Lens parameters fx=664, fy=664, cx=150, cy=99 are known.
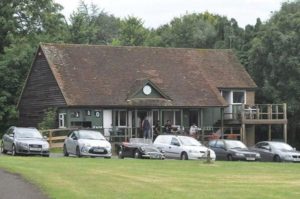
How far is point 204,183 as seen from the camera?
749 inches

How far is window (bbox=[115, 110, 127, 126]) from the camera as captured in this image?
49125 mm

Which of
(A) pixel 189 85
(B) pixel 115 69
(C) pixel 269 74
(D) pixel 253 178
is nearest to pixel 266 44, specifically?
(C) pixel 269 74

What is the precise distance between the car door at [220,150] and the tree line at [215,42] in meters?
19.1

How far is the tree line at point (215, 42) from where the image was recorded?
56281mm

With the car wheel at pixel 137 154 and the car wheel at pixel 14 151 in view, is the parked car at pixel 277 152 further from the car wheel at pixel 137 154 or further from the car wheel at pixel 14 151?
the car wheel at pixel 14 151

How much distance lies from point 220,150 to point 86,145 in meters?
9.03

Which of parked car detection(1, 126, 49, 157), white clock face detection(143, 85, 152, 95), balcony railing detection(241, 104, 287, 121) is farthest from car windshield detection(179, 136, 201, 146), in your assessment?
balcony railing detection(241, 104, 287, 121)

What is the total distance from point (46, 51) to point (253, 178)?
102 ft

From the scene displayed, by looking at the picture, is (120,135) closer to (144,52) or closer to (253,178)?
(144,52)

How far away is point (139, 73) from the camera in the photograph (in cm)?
5200

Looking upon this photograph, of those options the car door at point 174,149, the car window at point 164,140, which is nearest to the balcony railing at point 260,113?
the car window at point 164,140

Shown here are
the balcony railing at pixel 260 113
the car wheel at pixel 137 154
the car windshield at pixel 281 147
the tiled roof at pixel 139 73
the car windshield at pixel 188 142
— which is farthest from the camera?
the balcony railing at pixel 260 113

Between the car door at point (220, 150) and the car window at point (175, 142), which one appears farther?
the car door at point (220, 150)

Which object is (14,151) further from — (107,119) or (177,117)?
(177,117)
